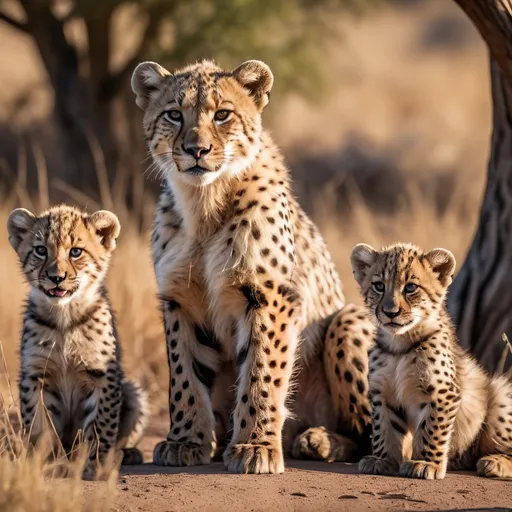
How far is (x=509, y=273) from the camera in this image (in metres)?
6.66

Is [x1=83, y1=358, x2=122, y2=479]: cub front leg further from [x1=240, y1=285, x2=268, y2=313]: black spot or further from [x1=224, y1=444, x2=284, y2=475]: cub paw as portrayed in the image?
[x1=240, y1=285, x2=268, y2=313]: black spot

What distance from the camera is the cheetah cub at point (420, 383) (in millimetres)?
5008

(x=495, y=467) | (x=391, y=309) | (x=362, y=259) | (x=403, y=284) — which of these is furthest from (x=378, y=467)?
(x=362, y=259)

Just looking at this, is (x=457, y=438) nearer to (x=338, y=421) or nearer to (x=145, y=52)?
(x=338, y=421)

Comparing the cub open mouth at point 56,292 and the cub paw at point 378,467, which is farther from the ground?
the cub open mouth at point 56,292

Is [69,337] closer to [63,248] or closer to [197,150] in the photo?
[63,248]

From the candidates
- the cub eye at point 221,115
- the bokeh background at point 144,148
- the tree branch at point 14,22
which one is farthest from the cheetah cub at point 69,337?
the tree branch at point 14,22

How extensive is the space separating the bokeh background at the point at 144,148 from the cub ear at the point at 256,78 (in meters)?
2.58

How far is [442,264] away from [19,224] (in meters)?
2.08

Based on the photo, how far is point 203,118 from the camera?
529 cm

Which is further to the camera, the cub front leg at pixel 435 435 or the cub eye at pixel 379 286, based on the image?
the cub eye at pixel 379 286

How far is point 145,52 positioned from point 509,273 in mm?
8185

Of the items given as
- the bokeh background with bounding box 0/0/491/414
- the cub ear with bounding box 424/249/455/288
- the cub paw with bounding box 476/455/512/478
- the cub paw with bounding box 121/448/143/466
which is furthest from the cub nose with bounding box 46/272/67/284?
the bokeh background with bounding box 0/0/491/414

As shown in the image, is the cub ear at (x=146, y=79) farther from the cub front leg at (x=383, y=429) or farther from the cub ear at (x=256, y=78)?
the cub front leg at (x=383, y=429)
